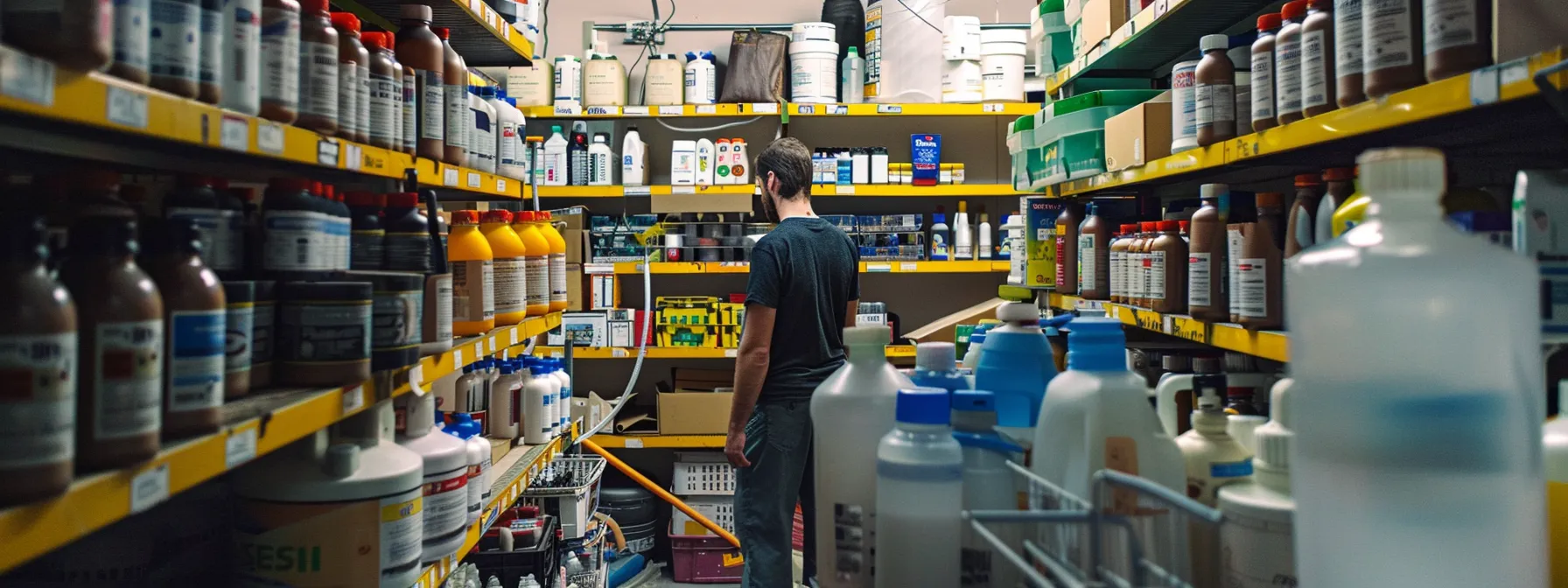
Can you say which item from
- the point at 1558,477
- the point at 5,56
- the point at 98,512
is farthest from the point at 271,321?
the point at 1558,477

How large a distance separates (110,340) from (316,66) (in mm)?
740

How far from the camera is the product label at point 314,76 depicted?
1.55m

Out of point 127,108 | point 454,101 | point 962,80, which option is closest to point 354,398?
point 127,108

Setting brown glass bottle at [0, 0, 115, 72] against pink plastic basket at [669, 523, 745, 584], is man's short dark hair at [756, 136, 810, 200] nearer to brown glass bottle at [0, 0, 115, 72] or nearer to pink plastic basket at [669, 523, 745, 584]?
pink plastic basket at [669, 523, 745, 584]

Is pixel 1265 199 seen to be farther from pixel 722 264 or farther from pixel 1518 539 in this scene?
pixel 722 264

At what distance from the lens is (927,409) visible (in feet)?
3.34

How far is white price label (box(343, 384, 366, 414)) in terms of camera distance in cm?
152

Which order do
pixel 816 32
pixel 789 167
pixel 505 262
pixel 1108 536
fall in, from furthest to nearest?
1. pixel 816 32
2. pixel 789 167
3. pixel 505 262
4. pixel 1108 536

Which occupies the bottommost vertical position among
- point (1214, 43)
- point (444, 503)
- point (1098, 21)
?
point (444, 503)

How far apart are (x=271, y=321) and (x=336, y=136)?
390 mm

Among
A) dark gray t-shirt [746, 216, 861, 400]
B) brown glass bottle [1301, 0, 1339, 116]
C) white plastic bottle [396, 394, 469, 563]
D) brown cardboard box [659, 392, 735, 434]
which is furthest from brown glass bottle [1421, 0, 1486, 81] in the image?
brown cardboard box [659, 392, 735, 434]

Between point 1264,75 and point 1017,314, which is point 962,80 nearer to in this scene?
point 1264,75

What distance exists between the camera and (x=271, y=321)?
Result: 56.8 inches

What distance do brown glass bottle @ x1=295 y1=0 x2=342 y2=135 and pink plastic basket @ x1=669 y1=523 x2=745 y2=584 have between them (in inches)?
130
